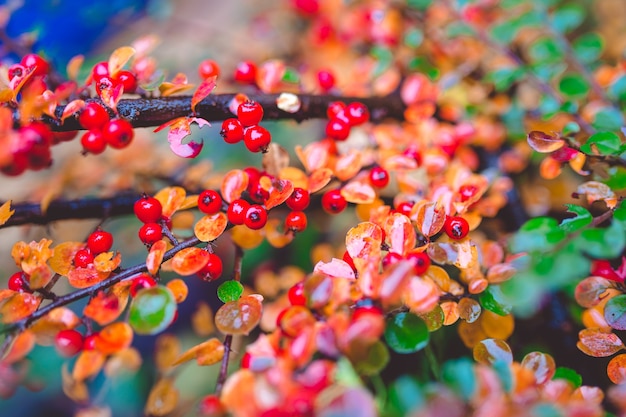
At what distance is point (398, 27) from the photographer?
1.45m

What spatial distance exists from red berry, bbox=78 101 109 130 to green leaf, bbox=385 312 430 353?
565 mm

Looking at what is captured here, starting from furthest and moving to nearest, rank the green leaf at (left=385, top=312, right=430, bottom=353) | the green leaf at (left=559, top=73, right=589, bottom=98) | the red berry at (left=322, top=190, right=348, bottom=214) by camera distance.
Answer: the green leaf at (left=559, top=73, right=589, bottom=98) < the red berry at (left=322, top=190, right=348, bottom=214) < the green leaf at (left=385, top=312, right=430, bottom=353)

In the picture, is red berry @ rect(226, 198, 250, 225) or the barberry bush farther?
red berry @ rect(226, 198, 250, 225)

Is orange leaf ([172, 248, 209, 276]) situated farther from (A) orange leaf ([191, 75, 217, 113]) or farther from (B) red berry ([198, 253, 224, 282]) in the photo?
(A) orange leaf ([191, 75, 217, 113])

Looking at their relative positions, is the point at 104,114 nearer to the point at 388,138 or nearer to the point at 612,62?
the point at 388,138

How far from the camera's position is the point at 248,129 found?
833 mm

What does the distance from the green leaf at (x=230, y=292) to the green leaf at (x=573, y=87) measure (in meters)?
0.95

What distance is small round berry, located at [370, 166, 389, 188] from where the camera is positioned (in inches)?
37.4

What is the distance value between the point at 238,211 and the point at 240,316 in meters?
0.19

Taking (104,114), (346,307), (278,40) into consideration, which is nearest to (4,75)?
(104,114)

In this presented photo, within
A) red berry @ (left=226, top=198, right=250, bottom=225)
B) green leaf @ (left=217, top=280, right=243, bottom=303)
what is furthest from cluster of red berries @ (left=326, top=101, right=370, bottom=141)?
green leaf @ (left=217, top=280, right=243, bottom=303)

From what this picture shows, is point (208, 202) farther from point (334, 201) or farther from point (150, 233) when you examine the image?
point (334, 201)

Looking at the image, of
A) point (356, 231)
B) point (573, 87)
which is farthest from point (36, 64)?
point (573, 87)

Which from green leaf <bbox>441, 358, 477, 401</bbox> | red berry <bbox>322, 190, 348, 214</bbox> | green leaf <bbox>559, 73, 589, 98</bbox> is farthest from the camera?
green leaf <bbox>559, 73, 589, 98</bbox>
